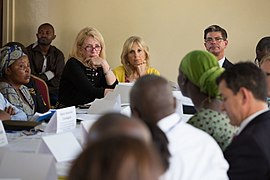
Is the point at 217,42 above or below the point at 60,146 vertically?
above

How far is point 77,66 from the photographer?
173 inches

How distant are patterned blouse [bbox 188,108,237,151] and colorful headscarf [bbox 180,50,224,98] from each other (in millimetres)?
137

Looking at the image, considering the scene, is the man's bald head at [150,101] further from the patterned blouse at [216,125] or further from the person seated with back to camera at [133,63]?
the person seated with back to camera at [133,63]

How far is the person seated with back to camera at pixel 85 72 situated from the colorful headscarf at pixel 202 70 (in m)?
1.93

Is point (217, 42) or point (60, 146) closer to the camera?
point (60, 146)

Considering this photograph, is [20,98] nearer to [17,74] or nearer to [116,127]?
[17,74]

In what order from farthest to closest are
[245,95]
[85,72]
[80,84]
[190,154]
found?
1. [85,72]
2. [80,84]
3. [245,95]
4. [190,154]

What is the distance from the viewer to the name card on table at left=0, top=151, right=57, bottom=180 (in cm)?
197

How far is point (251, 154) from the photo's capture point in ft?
6.21

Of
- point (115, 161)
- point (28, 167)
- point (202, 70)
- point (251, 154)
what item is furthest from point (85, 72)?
point (115, 161)

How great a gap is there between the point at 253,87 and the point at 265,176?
1.13ft

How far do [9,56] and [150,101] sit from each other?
2174mm

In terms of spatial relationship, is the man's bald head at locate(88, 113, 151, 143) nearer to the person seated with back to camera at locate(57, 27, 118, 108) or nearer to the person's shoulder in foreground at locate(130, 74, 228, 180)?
the person's shoulder in foreground at locate(130, 74, 228, 180)

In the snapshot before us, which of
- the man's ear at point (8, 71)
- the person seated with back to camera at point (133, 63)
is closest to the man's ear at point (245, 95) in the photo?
the man's ear at point (8, 71)
